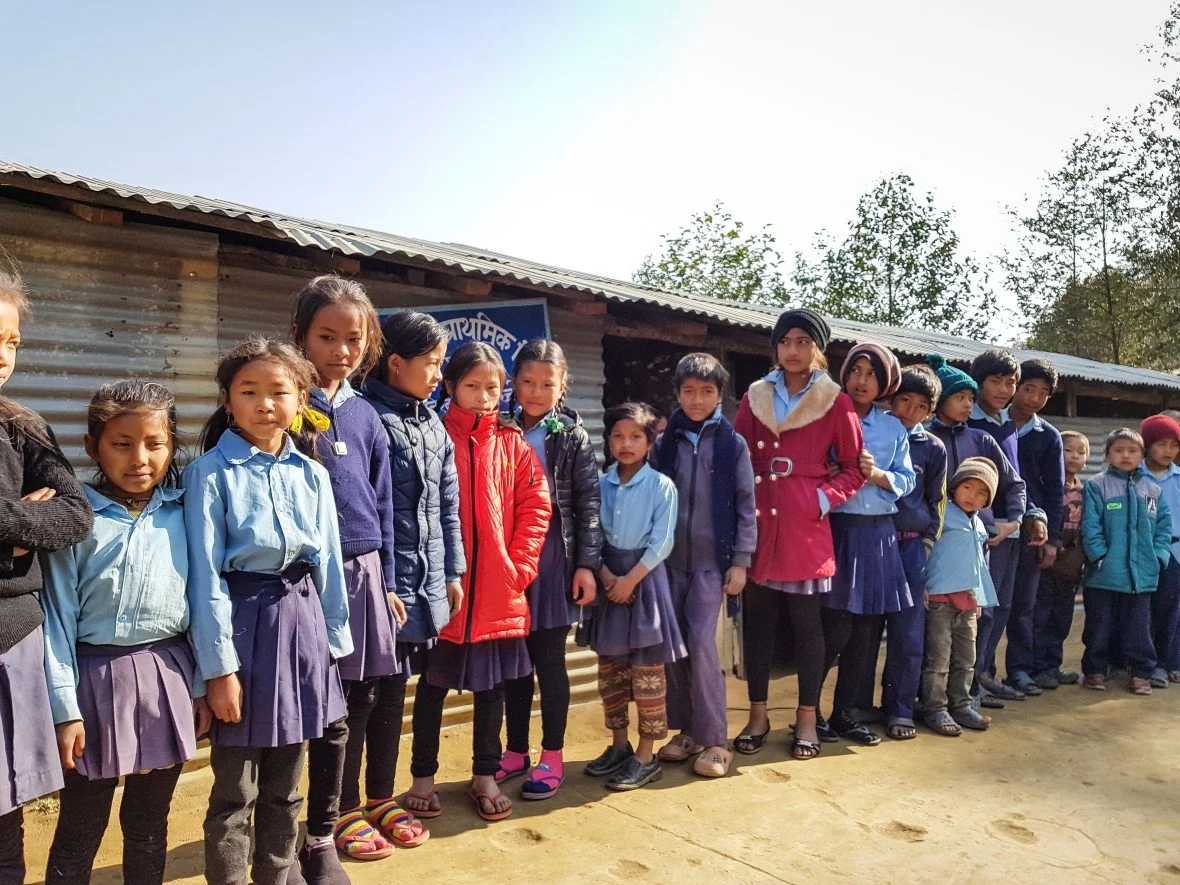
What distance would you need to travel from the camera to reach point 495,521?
9.91 ft

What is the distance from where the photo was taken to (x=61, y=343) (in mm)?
3400

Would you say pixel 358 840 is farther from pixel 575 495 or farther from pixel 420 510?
pixel 575 495

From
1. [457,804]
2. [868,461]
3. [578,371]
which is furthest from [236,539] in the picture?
[578,371]

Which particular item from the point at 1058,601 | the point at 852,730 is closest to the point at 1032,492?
the point at 1058,601

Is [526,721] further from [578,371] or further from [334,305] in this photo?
[578,371]

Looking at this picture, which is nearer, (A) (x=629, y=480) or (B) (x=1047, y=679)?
(A) (x=629, y=480)

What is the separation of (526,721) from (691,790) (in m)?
0.73

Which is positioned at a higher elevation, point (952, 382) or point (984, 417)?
point (952, 382)

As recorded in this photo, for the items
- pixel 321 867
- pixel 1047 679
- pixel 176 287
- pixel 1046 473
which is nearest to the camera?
pixel 321 867

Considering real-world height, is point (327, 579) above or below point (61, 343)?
below

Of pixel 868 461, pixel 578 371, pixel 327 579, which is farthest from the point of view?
pixel 578 371

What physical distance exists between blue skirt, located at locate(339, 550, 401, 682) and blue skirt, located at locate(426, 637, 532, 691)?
1.44ft

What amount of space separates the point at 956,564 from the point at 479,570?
261 cm

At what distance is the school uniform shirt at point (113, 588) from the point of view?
1917 millimetres
